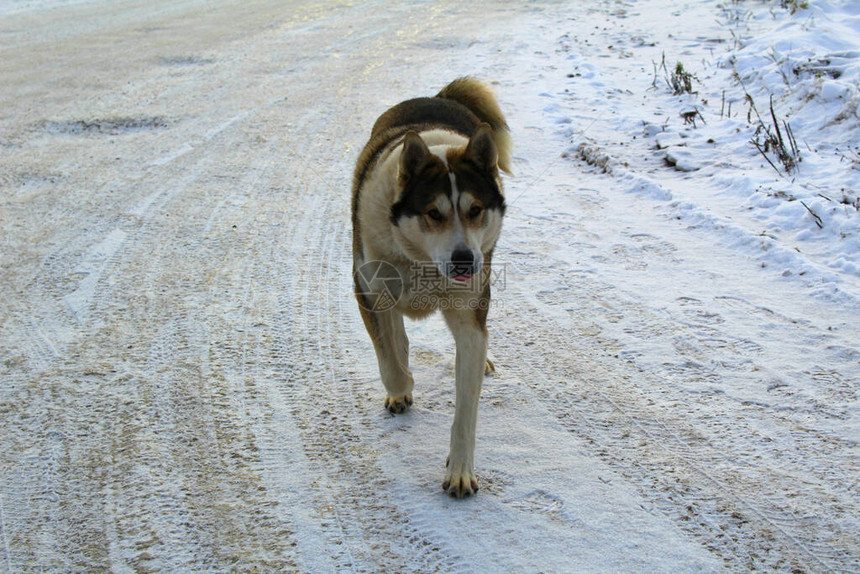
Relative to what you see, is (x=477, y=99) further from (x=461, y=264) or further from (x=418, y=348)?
(x=461, y=264)

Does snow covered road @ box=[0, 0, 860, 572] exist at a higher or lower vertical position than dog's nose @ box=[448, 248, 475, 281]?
lower

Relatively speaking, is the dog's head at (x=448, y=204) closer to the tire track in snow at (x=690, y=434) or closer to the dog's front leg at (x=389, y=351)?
the dog's front leg at (x=389, y=351)

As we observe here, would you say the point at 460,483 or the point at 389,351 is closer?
the point at 460,483

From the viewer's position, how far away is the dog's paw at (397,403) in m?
3.86

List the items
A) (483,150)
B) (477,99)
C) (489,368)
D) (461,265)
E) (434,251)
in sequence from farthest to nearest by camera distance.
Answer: (477,99)
(489,368)
(483,150)
(434,251)
(461,265)

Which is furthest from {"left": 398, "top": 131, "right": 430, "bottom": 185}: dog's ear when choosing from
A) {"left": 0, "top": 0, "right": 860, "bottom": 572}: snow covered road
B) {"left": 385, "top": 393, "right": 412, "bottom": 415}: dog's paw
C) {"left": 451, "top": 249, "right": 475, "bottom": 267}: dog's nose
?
{"left": 0, "top": 0, "right": 860, "bottom": 572}: snow covered road

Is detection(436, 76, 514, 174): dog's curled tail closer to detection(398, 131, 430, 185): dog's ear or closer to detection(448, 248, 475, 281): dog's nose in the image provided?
detection(398, 131, 430, 185): dog's ear

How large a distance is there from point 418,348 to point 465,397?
1225mm

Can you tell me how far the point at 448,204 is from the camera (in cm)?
333

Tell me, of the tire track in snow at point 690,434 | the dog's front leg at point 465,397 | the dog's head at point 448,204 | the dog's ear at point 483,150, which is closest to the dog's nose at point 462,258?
the dog's head at point 448,204

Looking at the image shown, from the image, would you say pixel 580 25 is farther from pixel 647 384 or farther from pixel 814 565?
pixel 814 565

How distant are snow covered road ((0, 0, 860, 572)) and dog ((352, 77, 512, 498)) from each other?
28 cm

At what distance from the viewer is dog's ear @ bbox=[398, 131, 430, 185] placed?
3.33 metres

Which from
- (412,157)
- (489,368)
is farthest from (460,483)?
(412,157)
